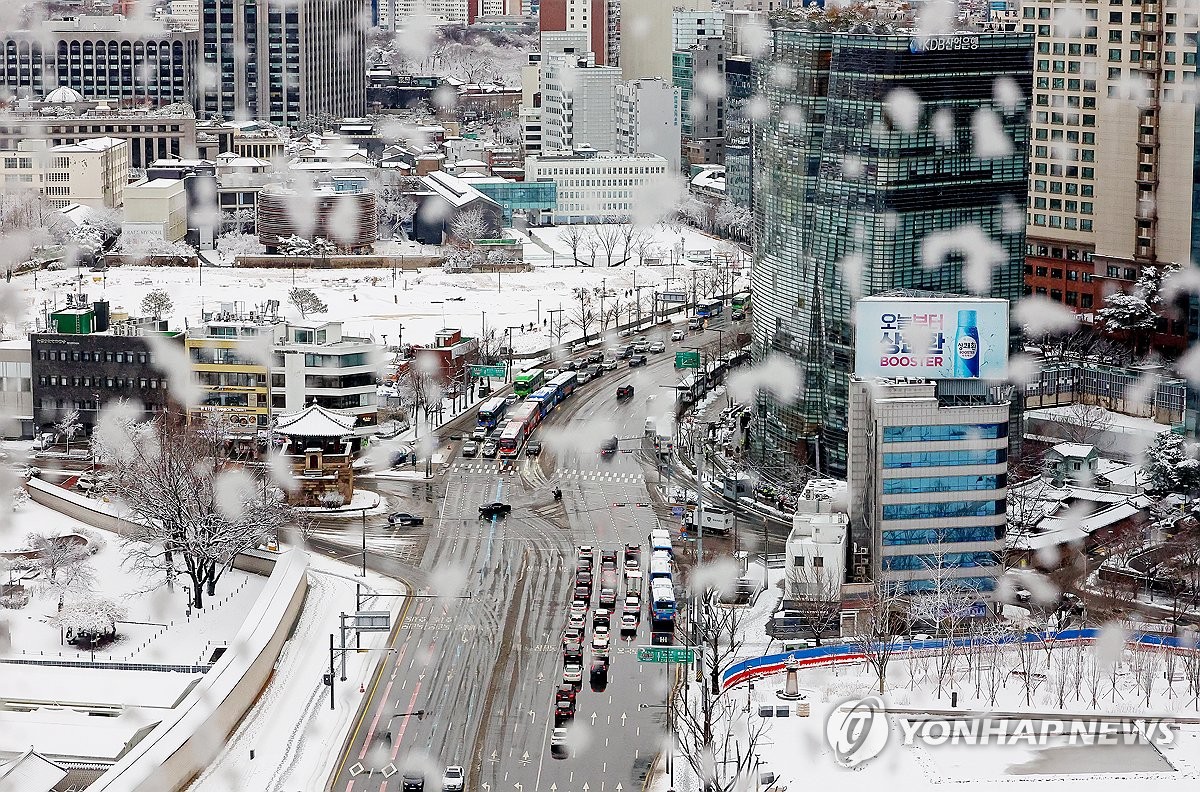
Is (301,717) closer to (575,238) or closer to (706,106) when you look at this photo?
(575,238)

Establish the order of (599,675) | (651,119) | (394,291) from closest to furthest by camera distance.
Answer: (599,675)
(394,291)
(651,119)

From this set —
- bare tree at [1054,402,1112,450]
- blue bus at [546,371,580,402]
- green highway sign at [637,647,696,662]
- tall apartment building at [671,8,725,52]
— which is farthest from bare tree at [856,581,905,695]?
tall apartment building at [671,8,725,52]

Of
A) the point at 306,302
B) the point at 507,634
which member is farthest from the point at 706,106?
the point at 507,634

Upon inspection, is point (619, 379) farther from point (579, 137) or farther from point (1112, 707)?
point (579, 137)

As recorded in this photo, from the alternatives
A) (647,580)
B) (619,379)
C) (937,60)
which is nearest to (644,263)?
(619,379)

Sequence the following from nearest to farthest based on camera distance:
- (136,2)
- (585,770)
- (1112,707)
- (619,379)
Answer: (585,770) < (1112,707) < (619,379) < (136,2)
